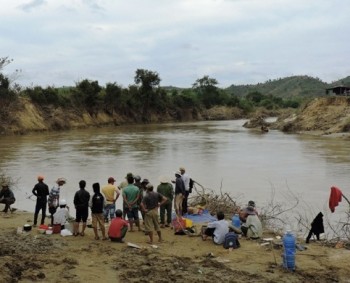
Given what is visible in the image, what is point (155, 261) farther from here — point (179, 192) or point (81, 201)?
point (179, 192)

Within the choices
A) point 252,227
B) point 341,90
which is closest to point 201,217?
point 252,227

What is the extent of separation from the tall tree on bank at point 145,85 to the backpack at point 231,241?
3133 inches

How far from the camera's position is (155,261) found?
30.9 feet

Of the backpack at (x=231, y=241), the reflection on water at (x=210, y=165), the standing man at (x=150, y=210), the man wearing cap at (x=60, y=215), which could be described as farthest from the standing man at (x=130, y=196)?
the reflection on water at (x=210, y=165)

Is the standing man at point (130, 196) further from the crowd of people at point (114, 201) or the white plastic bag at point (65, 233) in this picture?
the white plastic bag at point (65, 233)

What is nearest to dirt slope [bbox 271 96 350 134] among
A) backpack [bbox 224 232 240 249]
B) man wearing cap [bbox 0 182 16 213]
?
man wearing cap [bbox 0 182 16 213]

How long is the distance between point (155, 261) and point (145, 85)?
8245 centimetres

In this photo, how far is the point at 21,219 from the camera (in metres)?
13.5

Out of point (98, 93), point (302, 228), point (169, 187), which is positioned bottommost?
point (302, 228)

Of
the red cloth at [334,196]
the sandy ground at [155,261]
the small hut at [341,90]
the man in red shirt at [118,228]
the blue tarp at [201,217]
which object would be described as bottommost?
the blue tarp at [201,217]

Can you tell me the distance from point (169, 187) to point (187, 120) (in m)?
89.9

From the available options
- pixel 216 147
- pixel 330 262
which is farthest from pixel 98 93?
pixel 330 262

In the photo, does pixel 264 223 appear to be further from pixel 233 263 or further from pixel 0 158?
pixel 0 158

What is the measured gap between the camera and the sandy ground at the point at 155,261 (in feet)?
27.7
